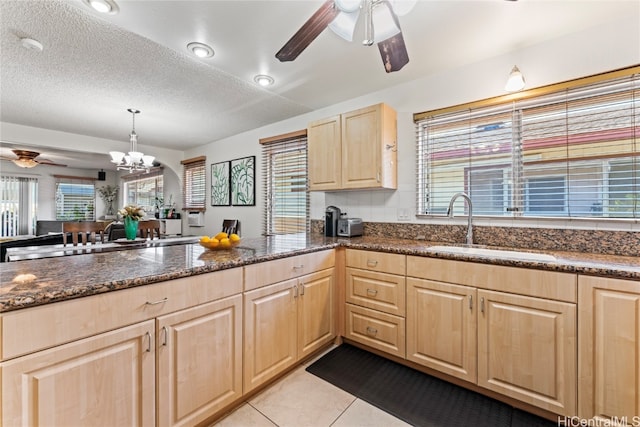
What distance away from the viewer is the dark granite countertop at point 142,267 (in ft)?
3.10

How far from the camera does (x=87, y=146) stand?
422 cm

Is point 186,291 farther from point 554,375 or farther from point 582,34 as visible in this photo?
point 582,34

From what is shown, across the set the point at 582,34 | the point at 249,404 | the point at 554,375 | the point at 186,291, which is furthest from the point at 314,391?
the point at 582,34

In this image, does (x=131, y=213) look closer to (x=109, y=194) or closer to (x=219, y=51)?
(x=219, y=51)

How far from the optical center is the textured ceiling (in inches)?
63.4

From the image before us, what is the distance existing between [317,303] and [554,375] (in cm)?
138

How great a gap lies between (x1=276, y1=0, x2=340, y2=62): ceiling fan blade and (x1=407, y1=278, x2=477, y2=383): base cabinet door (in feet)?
5.18

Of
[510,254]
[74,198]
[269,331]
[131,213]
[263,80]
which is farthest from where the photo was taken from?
[74,198]

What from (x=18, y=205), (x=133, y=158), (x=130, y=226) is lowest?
(x=130, y=226)

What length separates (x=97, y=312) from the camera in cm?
101

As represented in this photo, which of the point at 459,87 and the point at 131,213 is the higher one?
the point at 459,87

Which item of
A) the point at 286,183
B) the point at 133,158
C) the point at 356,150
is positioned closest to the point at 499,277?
the point at 356,150

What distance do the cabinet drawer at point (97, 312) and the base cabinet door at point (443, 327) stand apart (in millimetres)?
1287

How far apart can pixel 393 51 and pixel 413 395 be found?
2.02m
